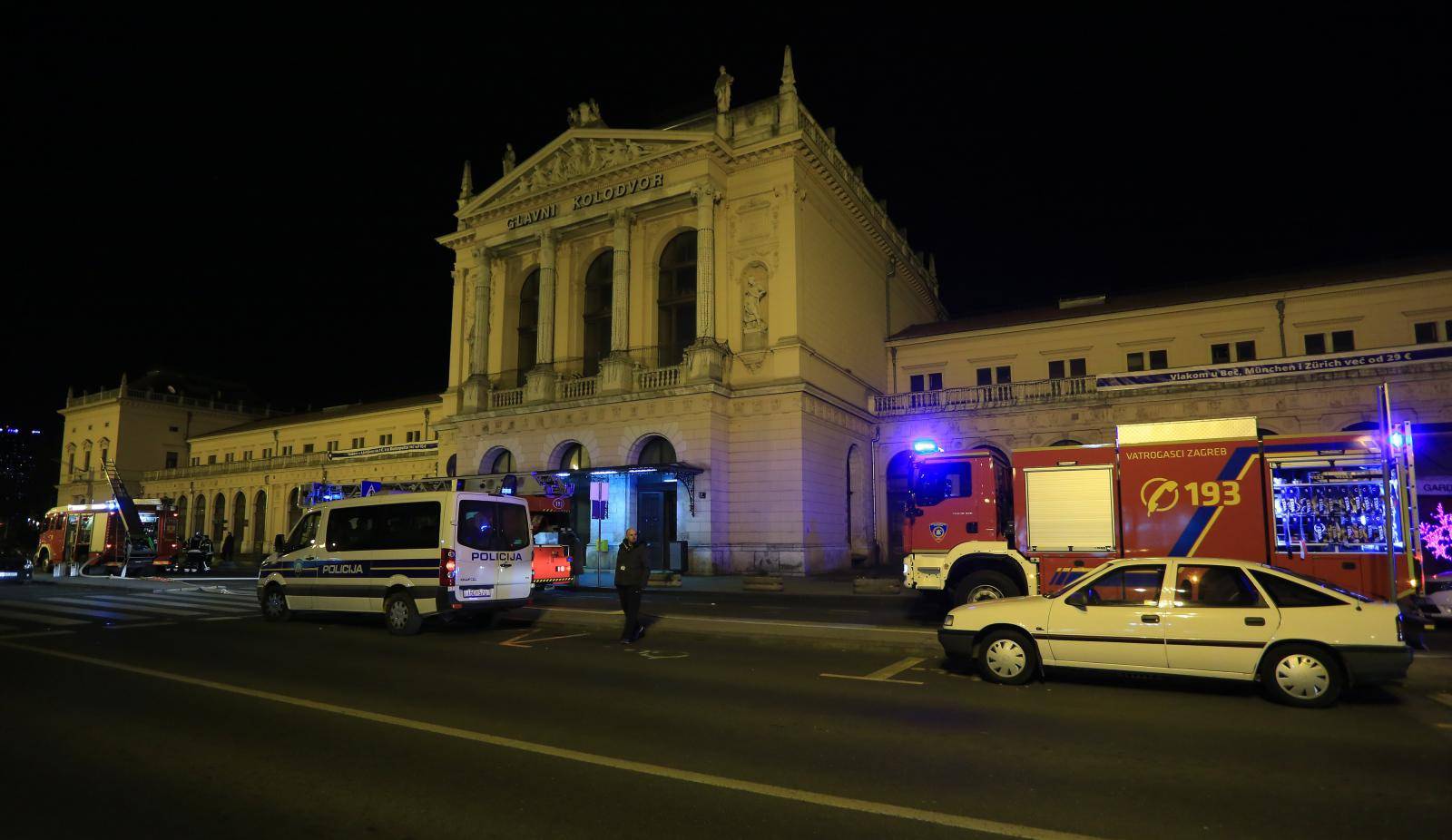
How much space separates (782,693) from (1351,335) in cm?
3388

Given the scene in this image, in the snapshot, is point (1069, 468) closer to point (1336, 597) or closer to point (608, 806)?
point (1336, 597)

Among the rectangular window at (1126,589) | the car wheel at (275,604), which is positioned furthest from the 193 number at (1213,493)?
→ the car wheel at (275,604)

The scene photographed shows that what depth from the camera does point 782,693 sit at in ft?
28.0

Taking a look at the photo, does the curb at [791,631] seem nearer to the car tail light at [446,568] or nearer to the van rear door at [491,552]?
the van rear door at [491,552]

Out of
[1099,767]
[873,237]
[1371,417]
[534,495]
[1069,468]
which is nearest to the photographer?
[1099,767]

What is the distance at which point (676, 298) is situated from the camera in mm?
34750

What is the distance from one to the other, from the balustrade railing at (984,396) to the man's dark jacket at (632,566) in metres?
25.0

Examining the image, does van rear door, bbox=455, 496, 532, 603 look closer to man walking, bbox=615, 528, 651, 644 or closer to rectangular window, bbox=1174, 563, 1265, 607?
man walking, bbox=615, 528, 651, 644

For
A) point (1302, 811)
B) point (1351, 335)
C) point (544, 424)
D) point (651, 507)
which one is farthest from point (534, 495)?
point (1351, 335)

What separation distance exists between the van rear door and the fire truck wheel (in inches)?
308

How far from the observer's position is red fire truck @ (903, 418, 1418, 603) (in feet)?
38.7

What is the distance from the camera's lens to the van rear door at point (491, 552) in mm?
13461

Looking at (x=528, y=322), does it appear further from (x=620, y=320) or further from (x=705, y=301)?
(x=705, y=301)

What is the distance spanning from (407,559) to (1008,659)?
384 inches
